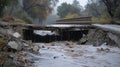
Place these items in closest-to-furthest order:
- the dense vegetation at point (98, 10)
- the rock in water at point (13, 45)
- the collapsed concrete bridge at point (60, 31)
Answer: the rock in water at point (13, 45) < the collapsed concrete bridge at point (60, 31) < the dense vegetation at point (98, 10)

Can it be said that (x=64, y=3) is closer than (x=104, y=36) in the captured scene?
No

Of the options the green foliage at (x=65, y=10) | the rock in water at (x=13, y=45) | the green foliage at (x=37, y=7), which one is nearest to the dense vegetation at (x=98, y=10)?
the green foliage at (x=65, y=10)

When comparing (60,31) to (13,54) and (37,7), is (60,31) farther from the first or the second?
(37,7)

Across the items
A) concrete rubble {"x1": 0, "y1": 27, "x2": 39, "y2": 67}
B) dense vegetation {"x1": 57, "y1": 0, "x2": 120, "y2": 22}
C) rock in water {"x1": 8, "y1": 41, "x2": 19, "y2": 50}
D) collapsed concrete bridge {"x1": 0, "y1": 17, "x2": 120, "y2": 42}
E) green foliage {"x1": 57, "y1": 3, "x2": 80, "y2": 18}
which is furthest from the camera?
green foliage {"x1": 57, "y1": 3, "x2": 80, "y2": 18}

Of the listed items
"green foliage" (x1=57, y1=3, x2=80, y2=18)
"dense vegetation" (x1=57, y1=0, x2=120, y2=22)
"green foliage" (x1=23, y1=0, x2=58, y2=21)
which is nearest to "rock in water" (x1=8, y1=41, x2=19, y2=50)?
"dense vegetation" (x1=57, y1=0, x2=120, y2=22)

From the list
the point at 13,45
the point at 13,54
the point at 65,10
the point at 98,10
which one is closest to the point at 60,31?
the point at 13,45

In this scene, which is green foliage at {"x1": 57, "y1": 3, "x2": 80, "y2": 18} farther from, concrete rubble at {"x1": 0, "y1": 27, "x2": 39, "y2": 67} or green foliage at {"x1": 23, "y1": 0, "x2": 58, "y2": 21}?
concrete rubble at {"x1": 0, "y1": 27, "x2": 39, "y2": 67}

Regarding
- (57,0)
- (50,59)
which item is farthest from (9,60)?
(57,0)

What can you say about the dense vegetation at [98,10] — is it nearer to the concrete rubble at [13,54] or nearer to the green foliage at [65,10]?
the green foliage at [65,10]

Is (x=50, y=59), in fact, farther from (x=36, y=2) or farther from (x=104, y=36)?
(x=36, y=2)

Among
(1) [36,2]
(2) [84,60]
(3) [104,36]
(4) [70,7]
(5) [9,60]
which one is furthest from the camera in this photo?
(4) [70,7]

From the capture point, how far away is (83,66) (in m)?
8.71

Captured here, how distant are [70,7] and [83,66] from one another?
60730 mm

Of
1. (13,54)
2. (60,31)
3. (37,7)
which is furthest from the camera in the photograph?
(37,7)
